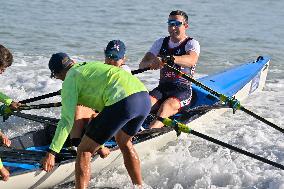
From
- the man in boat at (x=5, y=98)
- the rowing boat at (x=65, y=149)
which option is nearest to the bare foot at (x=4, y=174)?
the man in boat at (x=5, y=98)

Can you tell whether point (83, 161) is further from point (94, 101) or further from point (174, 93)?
point (174, 93)

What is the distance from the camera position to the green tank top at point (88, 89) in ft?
15.4

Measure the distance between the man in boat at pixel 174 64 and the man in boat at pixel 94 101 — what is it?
6.71 ft

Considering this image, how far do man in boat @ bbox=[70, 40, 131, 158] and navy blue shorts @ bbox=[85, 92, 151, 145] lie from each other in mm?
587

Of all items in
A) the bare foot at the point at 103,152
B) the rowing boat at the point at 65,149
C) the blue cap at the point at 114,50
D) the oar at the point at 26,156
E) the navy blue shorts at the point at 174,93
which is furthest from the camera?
the navy blue shorts at the point at 174,93

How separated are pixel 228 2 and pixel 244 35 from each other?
7633mm

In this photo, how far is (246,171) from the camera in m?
6.31

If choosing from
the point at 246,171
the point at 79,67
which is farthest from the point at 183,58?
the point at 79,67

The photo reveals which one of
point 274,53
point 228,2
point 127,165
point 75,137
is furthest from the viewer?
point 228,2

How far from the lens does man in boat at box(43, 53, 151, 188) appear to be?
15.5 feet

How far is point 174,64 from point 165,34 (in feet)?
32.4

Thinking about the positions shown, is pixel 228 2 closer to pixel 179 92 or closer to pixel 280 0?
pixel 280 0

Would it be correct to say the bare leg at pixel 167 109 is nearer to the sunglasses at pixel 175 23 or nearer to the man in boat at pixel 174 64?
the man in boat at pixel 174 64

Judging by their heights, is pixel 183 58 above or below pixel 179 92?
above
